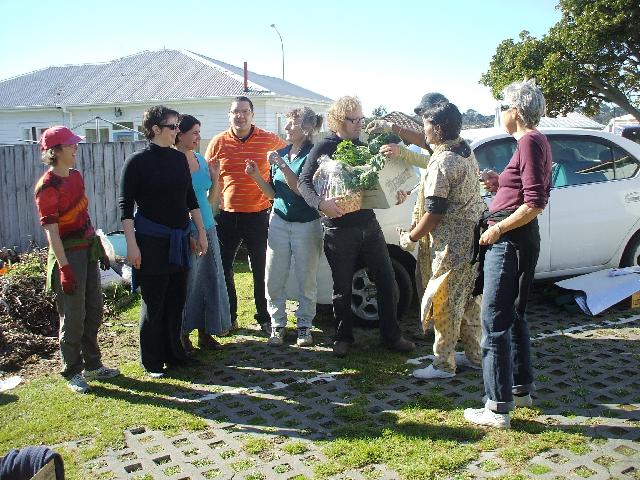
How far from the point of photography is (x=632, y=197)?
20.6 feet

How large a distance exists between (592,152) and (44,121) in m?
25.5

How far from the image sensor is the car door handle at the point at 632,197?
6.26 m

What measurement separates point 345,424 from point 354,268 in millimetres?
1500

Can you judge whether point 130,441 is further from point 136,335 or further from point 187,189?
point 136,335

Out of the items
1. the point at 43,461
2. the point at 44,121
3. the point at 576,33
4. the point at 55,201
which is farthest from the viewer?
the point at 44,121

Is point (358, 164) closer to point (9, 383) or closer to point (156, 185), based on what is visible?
point (156, 185)

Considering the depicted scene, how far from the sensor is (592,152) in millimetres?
6309

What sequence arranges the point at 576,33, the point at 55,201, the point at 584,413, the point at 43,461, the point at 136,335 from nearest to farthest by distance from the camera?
the point at 43,461 → the point at 584,413 → the point at 55,201 → the point at 136,335 → the point at 576,33

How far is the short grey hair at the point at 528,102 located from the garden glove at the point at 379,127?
135 centimetres

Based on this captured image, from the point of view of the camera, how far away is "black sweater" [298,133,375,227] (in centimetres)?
483

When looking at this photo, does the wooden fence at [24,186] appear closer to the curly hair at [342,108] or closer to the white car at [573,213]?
the white car at [573,213]

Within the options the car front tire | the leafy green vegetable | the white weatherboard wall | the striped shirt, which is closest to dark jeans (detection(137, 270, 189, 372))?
the striped shirt

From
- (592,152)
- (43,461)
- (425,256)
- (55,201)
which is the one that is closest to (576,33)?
(592,152)

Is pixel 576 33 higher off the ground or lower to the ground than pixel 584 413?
higher
